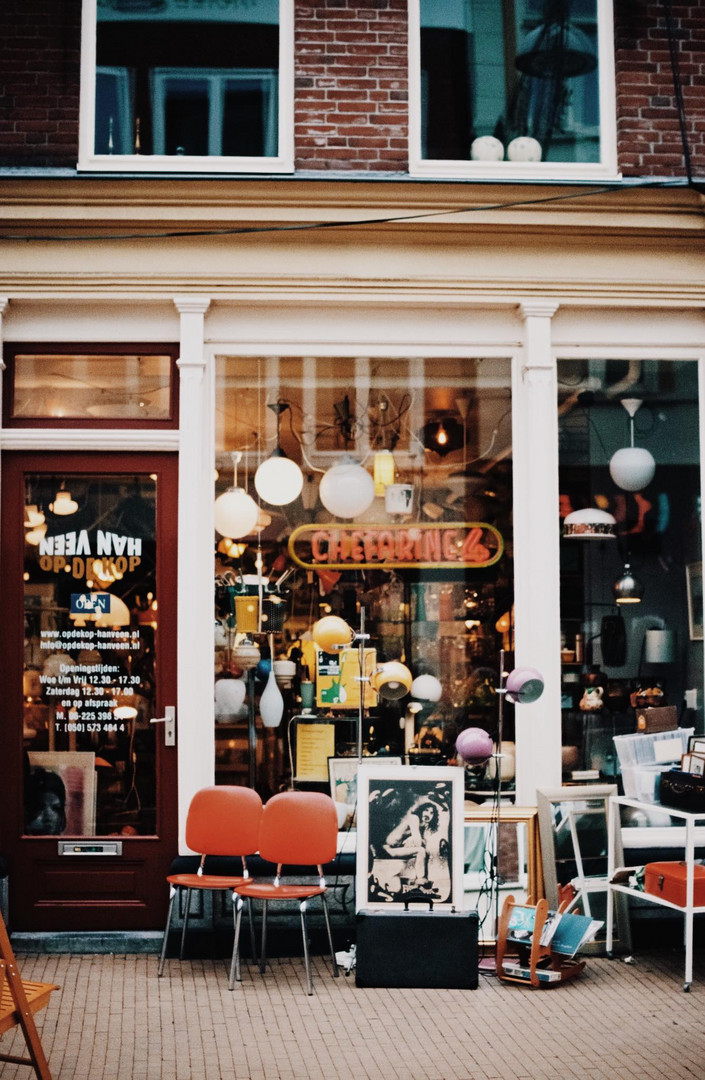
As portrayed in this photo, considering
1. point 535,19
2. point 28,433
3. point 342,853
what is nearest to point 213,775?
point 342,853

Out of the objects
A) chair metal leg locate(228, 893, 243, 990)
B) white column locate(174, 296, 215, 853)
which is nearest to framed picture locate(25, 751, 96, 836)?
white column locate(174, 296, 215, 853)

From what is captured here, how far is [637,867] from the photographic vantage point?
7480 mm

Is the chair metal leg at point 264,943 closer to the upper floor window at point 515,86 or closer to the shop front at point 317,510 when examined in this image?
the shop front at point 317,510

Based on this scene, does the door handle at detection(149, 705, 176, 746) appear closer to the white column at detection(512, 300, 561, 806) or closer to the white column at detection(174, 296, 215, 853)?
the white column at detection(174, 296, 215, 853)

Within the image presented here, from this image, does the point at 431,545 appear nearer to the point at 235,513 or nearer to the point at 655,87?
the point at 235,513

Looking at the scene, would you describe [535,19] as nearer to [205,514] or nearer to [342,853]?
[205,514]

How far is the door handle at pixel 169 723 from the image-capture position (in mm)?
7668

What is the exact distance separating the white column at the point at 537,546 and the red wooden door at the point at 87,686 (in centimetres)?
219

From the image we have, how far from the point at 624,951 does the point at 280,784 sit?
2303mm

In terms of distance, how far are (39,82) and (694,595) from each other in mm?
5301

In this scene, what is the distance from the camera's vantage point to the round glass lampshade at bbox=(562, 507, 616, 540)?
794 cm

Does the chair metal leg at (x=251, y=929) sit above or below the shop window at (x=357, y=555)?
below

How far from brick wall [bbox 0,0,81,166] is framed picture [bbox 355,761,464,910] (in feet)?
14.1

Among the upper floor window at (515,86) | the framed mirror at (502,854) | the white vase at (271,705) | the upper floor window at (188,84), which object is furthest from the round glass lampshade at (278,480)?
the framed mirror at (502,854)
